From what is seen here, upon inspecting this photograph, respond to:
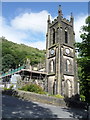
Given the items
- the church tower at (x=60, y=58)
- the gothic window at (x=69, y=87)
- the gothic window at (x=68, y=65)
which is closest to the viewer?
the church tower at (x=60, y=58)

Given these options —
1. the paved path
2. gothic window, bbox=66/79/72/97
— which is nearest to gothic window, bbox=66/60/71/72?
gothic window, bbox=66/79/72/97

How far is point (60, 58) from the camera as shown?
98.2ft

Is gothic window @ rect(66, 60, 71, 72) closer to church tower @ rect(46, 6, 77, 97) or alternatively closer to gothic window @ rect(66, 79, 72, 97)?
church tower @ rect(46, 6, 77, 97)

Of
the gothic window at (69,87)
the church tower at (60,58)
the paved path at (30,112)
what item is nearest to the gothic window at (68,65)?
the church tower at (60,58)

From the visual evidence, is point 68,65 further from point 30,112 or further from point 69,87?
point 30,112

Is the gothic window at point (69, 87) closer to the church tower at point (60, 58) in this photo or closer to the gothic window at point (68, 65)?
the church tower at point (60, 58)

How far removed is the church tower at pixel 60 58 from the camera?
28939 mm

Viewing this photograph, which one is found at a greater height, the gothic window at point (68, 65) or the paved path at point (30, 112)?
the gothic window at point (68, 65)

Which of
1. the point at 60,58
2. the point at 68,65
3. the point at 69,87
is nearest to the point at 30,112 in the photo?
the point at 60,58

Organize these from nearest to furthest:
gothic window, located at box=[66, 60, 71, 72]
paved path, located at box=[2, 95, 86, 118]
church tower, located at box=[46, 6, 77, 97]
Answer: paved path, located at box=[2, 95, 86, 118], church tower, located at box=[46, 6, 77, 97], gothic window, located at box=[66, 60, 71, 72]

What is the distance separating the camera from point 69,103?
1998 cm

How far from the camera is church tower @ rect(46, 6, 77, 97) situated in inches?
1139

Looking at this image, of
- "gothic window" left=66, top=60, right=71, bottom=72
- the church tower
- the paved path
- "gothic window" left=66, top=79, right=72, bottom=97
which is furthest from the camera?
"gothic window" left=66, top=60, right=71, bottom=72

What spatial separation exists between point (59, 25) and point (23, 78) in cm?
1570
